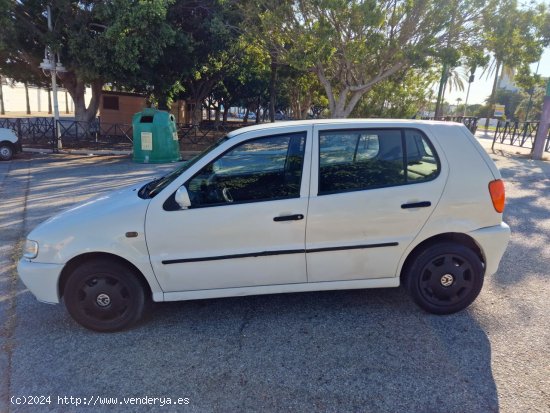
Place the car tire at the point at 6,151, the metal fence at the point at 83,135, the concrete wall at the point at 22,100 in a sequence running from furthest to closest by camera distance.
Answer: the concrete wall at the point at 22,100 → the metal fence at the point at 83,135 → the car tire at the point at 6,151

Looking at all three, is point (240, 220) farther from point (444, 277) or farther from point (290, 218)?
point (444, 277)

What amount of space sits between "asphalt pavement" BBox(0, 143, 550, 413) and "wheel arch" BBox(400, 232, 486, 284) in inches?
20.2

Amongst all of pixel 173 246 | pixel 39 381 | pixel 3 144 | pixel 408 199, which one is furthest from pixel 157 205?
pixel 3 144

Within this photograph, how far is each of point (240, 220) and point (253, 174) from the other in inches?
16.4

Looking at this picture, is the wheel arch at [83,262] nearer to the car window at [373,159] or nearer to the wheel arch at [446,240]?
the car window at [373,159]

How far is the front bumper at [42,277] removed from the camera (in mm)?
3111

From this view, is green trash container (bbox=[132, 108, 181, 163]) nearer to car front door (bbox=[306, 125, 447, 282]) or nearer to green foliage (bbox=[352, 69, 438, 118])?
car front door (bbox=[306, 125, 447, 282])

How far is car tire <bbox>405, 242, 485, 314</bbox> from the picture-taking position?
3357 mm

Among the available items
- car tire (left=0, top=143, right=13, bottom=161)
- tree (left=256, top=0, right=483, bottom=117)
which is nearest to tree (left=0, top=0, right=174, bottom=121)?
car tire (left=0, top=143, right=13, bottom=161)

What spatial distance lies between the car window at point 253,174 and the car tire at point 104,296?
2.86ft

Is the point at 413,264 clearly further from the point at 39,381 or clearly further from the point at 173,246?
the point at 39,381

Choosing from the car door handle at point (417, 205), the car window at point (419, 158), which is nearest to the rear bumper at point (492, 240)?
the car door handle at point (417, 205)

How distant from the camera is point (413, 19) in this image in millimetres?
13312

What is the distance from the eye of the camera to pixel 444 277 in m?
3.39
